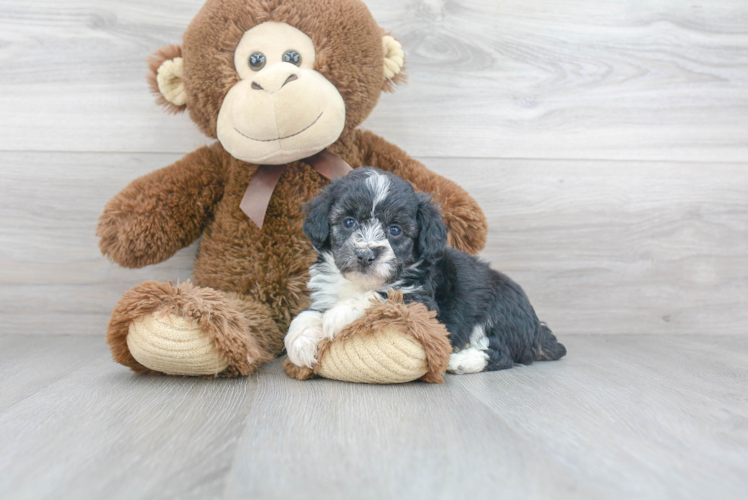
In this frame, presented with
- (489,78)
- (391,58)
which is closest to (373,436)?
(391,58)

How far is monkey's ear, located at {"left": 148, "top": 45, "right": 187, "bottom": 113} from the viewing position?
2.00 metres

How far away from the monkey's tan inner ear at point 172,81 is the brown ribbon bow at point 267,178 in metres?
0.37

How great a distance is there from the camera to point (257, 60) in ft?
6.22

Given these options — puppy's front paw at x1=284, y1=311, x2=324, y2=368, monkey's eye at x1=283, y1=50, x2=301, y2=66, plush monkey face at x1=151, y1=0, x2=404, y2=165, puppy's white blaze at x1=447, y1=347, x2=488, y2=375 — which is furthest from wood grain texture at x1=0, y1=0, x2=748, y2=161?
puppy's front paw at x1=284, y1=311, x2=324, y2=368

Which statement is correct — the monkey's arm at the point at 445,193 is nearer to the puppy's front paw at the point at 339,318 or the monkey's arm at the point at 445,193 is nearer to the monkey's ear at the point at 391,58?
the monkey's ear at the point at 391,58

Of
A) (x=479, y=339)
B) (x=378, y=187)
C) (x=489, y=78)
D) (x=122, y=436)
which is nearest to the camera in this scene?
(x=122, y=436)

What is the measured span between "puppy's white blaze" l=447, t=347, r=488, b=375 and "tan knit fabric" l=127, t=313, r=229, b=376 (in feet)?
2.31

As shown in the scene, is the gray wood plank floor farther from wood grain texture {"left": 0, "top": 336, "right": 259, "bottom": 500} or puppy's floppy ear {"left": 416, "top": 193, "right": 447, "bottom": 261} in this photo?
puppy's floppy ear {"left": 416, "top": 193, "right": 447, "bottom": 261}

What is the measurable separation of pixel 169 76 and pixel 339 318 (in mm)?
1076

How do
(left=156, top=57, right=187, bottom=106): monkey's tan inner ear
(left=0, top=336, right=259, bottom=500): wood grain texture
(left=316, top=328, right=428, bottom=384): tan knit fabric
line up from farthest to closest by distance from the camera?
(left=156, top=57, right=187, bottom=106): monkey's tan inner ear < (left=316, top=328, right=428, bottom=384): tan knit fabric < (left=0, top=336, right=259, bottom=500): wood grain texture

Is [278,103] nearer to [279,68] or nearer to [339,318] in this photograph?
[279,68]

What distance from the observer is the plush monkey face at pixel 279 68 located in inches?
71.7

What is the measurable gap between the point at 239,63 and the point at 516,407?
1.37m

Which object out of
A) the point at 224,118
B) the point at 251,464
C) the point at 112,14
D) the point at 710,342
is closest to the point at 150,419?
the point at 251,464
